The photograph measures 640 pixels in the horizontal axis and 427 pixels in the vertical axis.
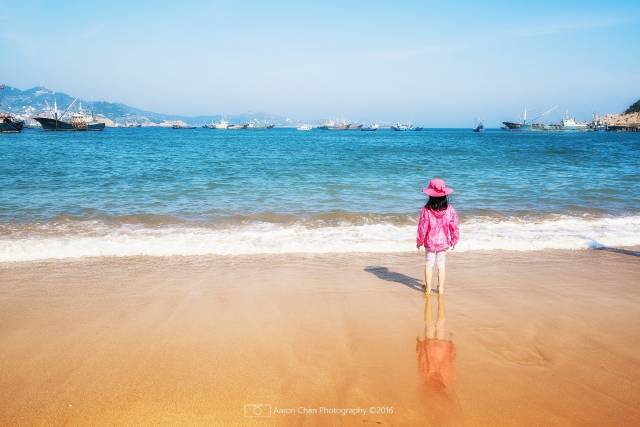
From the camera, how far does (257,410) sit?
10.6 ft

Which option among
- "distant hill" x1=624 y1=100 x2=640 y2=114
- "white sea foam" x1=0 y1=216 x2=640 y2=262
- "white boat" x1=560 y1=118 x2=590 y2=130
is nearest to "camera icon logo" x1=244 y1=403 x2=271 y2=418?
"white sea foam" x1=0 y1=216 x2=640 y2=262

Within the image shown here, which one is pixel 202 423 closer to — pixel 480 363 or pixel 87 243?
pixel 480 363

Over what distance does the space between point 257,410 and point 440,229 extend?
11.8 feet

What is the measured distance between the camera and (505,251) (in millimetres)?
8219

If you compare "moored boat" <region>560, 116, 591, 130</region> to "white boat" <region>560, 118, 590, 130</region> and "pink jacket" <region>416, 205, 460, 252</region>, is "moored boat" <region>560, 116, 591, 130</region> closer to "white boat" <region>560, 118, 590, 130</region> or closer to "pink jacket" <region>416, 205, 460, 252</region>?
"white boat" <region>560, 118, 590, 130</region>

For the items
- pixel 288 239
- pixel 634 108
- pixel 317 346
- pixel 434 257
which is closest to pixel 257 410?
pixel 317 346

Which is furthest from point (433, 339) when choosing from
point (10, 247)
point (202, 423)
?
point (10, 247)

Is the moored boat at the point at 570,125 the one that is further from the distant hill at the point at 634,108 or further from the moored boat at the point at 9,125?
the moored boat at the point at 9,125

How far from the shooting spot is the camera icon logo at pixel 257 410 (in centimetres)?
319

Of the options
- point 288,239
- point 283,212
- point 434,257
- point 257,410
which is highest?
point 434,257

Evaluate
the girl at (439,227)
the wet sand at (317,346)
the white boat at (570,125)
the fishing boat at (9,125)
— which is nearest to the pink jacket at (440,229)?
the girl at (439,227)

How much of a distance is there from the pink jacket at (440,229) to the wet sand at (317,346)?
2.63 ft

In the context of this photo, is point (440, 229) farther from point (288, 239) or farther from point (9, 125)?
point (9, 125)

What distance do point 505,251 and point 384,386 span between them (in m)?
5.81
